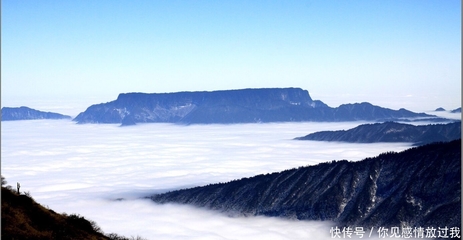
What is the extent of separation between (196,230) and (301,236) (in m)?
41.6

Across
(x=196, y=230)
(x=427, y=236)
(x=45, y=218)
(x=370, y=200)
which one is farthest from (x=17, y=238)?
(x=370, y=200)

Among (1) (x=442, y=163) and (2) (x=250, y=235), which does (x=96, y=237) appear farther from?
(1) (x=442, y=163)

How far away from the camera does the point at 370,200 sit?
184250 millimetres

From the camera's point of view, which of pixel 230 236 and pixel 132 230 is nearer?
pixel 230 236

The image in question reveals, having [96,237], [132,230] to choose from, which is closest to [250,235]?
[132,230]

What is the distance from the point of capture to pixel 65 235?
41.5 meters

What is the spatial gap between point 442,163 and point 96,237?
17253 cm

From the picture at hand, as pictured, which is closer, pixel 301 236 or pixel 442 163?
pixel 301 236

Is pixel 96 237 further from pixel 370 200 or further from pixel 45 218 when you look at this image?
pixel 370 200

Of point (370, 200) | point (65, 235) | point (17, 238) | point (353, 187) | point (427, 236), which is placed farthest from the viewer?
point (353, 187)

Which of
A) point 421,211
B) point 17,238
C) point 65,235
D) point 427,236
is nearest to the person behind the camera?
point 17,238

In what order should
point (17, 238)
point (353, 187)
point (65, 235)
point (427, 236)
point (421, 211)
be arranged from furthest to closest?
point (353, 187), point (421, 211), point (427, 236), point (65, 235), point (17, 238)

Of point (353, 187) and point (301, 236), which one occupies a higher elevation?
point (353, 187)

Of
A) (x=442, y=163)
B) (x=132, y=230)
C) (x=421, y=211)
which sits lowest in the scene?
(x=132, y=230)
